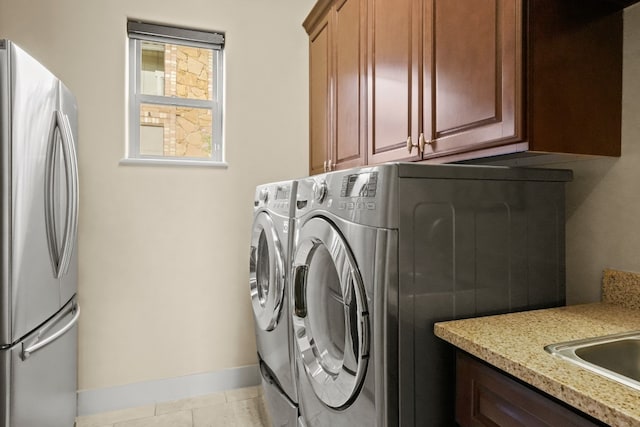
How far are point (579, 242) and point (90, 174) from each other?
251 cm

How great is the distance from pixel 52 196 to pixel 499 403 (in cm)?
179

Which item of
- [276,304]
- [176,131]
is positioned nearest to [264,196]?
[276,304]

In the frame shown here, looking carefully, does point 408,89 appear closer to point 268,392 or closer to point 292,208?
point 292,208

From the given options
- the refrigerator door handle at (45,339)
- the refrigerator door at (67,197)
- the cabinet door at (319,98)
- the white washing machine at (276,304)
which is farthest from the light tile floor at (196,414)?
the cabinet door at (319,98)

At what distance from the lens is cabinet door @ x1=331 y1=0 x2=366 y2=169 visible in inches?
74.0

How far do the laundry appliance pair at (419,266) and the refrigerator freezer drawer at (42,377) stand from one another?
3.47 ft

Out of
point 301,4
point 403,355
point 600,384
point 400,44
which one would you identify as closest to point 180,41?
point 301,4

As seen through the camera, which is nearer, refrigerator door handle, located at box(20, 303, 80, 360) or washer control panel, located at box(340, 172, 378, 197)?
washer control panel, located at box(340, 172, 378, 197)

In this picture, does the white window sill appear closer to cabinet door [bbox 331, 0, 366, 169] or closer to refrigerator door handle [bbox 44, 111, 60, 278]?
refrigerator door handle [bbox 44, 111, 60, 278]

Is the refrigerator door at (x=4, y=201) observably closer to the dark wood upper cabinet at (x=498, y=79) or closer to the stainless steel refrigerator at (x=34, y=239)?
the stainless steel refrigerator at (x=34, y=239)

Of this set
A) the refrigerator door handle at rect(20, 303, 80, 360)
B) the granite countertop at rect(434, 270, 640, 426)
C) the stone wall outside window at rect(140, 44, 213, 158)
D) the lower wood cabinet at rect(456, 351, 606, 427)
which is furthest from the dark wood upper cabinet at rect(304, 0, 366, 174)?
the refrigerator door handle at rect(20, 303, 80, 360)

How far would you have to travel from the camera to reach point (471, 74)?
1198mm

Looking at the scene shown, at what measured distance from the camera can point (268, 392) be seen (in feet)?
6.40

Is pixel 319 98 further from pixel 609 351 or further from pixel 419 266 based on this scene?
pixel 609 351
